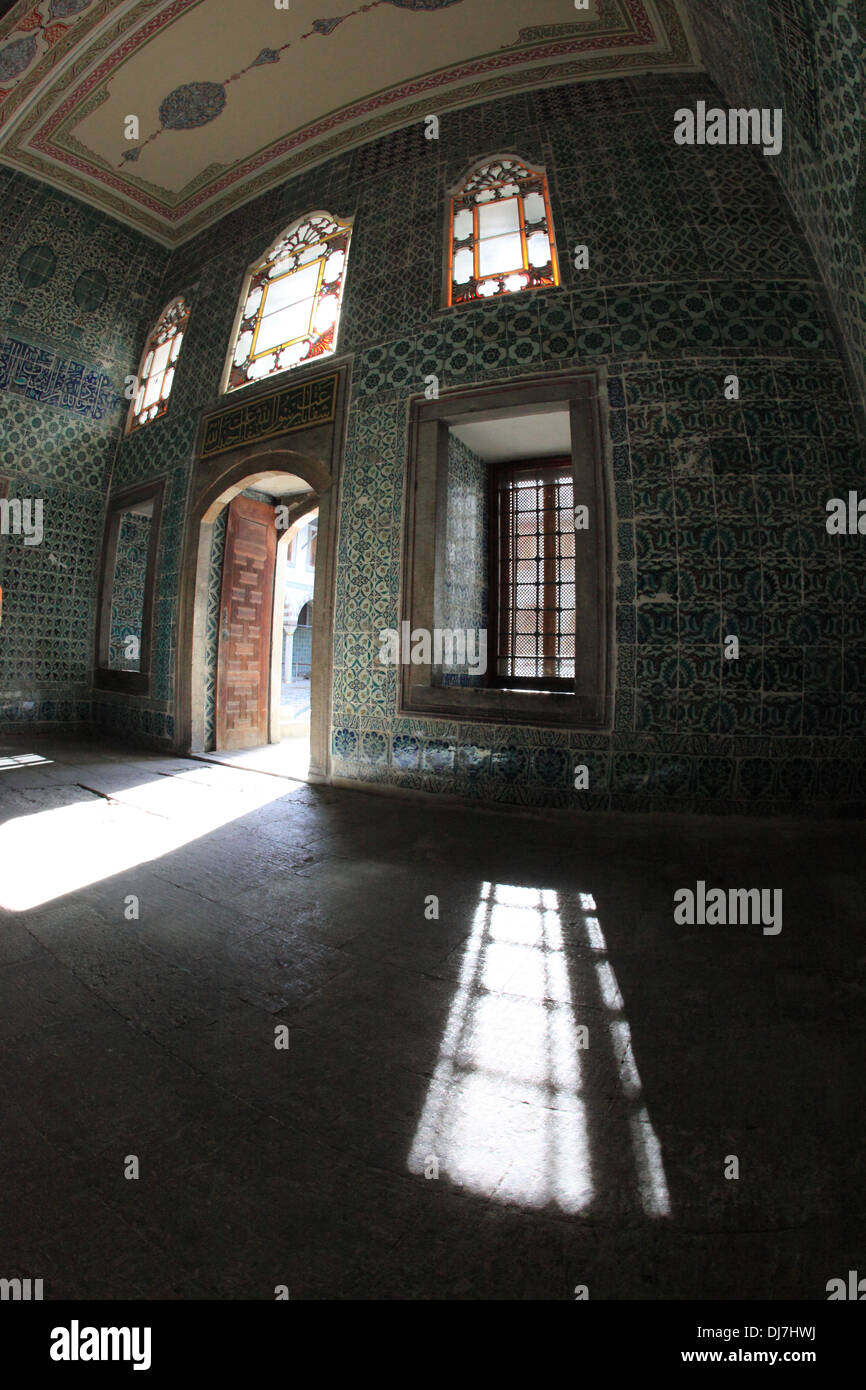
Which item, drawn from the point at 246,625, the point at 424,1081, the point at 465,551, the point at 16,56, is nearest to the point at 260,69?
the point at 16,56

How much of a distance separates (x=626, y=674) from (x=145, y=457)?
6.71 m

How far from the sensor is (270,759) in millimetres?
6457

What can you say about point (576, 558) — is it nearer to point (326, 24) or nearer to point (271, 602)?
point (271, 602)

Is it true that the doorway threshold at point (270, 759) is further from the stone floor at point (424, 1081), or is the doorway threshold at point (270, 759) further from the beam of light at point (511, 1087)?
the beam of light at point (511, 1087)

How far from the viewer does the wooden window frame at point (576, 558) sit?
4.32 meters

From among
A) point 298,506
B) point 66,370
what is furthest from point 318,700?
point 66,370

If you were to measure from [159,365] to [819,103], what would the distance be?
754cm

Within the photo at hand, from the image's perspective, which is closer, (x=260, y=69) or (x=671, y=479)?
(x=671, y=479)

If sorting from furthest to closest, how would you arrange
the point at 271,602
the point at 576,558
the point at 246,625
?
the point at 271,602 → the point at 246,625 → the point at 576,558

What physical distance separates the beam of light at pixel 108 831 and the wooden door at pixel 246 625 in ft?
6.24

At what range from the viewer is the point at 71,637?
26.1 ft

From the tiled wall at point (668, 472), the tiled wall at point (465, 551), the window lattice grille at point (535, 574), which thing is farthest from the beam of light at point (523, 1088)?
the window lattice grille at point (535, 574)

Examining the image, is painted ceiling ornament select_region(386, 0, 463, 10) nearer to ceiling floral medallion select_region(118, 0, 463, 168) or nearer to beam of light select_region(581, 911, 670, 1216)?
ceiling floral medallion select_region(118, 0, 463, 168)
